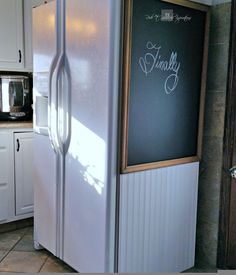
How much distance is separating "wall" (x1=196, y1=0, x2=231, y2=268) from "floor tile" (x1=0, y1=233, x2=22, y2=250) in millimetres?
1535

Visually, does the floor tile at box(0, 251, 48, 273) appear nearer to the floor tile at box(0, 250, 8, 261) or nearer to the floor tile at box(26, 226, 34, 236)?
the floor tile at box(0, 250, 8, 261)

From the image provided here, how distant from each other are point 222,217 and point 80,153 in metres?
1.09

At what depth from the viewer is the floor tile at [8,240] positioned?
2822mm

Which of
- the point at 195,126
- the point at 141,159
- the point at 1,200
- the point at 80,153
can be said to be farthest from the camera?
the point at 1,200

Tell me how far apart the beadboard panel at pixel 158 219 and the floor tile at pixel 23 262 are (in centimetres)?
82

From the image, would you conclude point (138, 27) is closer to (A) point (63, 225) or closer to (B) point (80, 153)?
(B) point (80, 153)

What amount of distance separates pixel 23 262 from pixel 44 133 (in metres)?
0.99

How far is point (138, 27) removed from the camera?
1888 mm

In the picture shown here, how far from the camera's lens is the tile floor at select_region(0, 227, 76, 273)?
2.45 m

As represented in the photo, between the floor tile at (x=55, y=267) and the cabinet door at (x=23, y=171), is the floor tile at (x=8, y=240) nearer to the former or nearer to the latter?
the cabinet door at (x=23, y=171)

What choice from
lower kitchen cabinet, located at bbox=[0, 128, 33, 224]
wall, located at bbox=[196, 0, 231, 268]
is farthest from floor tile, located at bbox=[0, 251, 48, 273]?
wall, located at bbox=[196, 0, 231, 268]

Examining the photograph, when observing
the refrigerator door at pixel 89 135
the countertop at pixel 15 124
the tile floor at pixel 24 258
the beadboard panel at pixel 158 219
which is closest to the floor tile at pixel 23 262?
the tile floor at pixel 24 258

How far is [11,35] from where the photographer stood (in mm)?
3236

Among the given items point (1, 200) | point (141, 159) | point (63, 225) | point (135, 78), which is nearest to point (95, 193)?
point (141, 159)
